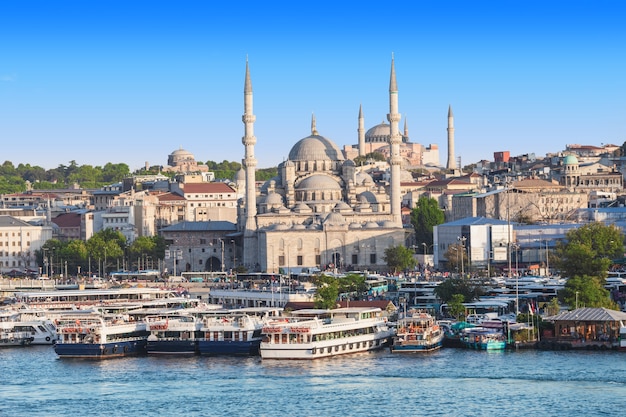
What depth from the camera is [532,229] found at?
75.5 meters

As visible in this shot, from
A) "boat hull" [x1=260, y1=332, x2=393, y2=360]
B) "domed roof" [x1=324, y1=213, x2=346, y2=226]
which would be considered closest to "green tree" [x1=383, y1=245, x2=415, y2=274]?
"domed roof" [x1=324, y1=213, x2=346, y2=226]

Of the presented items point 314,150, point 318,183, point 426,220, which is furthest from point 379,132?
point 426,220

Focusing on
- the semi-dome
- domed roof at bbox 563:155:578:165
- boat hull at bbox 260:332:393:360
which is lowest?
boat hull at bbox 260:332:393:360

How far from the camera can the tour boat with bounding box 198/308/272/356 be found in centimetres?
4712

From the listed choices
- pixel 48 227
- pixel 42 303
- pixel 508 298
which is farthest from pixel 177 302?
pixel 48 227

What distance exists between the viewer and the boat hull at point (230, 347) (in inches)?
1854

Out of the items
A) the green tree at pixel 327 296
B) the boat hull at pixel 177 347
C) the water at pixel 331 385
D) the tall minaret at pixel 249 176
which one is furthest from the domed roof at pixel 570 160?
the boat hull at pixel 177 347

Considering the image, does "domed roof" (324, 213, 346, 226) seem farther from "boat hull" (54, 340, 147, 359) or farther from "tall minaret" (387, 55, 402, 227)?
"boat hull" (54, 340, 147, 359)

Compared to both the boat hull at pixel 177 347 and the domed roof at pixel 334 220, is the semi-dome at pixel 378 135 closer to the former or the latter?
the domed roof at pixel 334 220

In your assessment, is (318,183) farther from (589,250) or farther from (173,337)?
(173,337)

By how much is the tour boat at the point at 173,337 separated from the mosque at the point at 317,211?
31.1 meters

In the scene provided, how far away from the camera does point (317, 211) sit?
286 feet

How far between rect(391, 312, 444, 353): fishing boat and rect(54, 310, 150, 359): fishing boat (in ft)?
25.0

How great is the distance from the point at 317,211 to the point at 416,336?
4080cm
